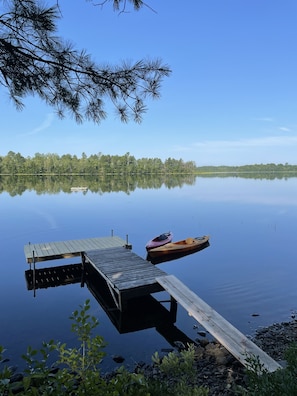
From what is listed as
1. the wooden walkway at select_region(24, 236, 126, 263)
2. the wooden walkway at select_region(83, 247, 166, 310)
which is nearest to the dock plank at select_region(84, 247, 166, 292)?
the wooden walkway at select_region(83, 247, 166, 310)

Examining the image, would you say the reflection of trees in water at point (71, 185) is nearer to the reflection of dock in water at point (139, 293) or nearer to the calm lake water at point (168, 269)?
the calm lake water at point (168, 269)

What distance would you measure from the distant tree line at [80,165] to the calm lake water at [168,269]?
87.4 metres

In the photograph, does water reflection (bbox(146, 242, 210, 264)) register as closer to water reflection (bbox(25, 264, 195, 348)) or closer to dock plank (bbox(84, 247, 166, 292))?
dock plank (bbox(84, 247, 166, 292))

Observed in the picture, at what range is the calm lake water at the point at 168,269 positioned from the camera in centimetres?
869

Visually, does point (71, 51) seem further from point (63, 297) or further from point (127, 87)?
point (63, 297)

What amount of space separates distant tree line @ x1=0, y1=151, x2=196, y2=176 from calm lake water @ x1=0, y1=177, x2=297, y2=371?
287ft

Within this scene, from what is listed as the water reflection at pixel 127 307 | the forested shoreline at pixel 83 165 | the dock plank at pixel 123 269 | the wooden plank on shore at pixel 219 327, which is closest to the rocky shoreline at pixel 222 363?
the wooden plank on shore at pixel 219 327

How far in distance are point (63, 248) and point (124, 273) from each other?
4992 millimetres

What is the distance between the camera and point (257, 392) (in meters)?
2.04

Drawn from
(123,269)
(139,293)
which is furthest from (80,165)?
(139,293)

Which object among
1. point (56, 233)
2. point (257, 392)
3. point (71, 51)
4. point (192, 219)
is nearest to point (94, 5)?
point (71, 51)

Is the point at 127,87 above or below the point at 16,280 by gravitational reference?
above

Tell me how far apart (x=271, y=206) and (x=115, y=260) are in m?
30.1

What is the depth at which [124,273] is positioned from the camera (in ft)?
32.8
